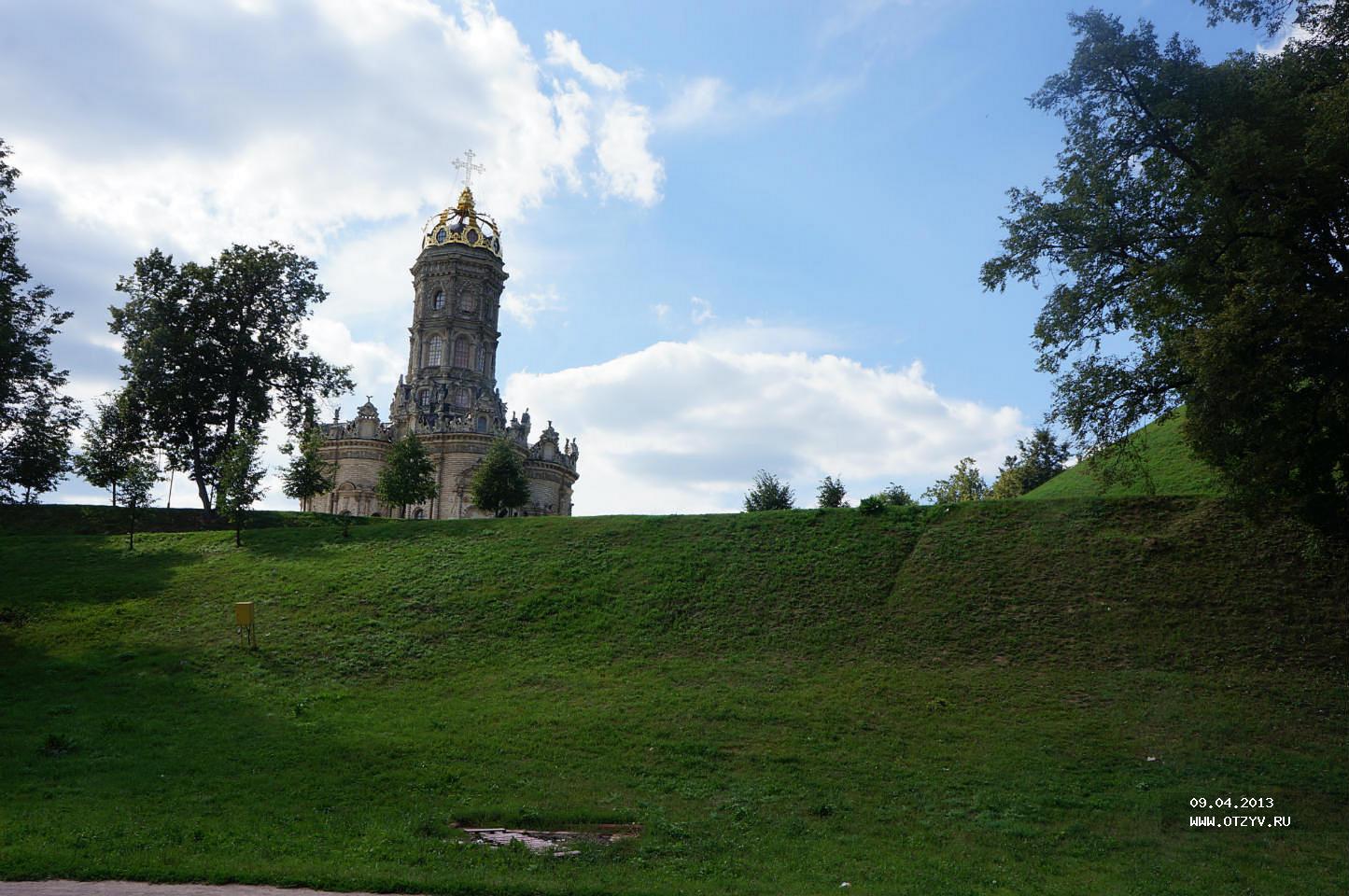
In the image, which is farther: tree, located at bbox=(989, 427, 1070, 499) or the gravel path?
tree, located at bbox=(989, 427, 1070, 499)

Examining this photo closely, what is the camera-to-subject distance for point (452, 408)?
2635 inches

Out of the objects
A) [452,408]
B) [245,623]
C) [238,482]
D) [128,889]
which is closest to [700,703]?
[245,623]

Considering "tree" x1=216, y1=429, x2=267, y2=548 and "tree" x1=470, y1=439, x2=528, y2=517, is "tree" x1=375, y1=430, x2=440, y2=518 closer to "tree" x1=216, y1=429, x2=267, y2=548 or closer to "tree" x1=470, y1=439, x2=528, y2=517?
"tree" x1=470, y1=439, x2=528, y2=517

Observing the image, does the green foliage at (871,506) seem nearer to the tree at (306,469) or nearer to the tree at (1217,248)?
the tree at (1217,248)

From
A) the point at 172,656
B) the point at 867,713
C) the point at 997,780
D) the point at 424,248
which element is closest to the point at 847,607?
the point at 867,713

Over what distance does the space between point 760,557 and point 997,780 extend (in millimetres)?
14617

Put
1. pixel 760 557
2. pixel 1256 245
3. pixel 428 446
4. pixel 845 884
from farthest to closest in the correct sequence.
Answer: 1. pixel 428 446
2. pixel 760 557
3. pixel 1256 245
4. pixel 845 884

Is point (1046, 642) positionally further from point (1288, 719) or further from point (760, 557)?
point (760, 557)

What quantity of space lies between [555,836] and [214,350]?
127ft

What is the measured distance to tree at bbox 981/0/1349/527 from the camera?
18672 mm

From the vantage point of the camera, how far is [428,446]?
61562 millimetres

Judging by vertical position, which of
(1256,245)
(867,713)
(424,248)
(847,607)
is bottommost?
(867,713)

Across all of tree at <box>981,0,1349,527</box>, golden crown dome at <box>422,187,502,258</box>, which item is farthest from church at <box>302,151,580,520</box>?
tree at <box>981,0,1349,527</box>

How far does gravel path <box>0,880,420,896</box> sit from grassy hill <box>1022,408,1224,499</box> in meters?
26.7
